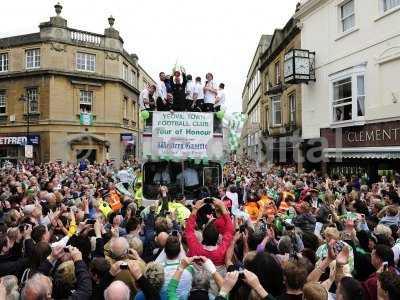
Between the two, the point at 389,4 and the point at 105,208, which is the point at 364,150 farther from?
the point at 105,208

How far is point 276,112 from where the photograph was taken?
26.8 meters

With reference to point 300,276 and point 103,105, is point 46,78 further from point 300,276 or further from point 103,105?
point 300,276

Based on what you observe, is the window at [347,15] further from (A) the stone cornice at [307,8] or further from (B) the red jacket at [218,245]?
(B) the red jacket at [218,245]

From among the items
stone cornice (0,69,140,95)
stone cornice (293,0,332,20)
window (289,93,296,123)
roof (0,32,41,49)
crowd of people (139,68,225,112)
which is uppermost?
roof (0,32,41,49)

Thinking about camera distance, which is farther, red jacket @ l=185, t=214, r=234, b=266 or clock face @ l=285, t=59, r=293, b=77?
clock face @ l=285, t=59, r=293, b=77

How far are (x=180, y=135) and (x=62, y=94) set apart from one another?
24.3 meters

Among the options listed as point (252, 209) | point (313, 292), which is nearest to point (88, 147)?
point (252, 209)

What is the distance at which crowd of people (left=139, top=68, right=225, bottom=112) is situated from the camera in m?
10.5

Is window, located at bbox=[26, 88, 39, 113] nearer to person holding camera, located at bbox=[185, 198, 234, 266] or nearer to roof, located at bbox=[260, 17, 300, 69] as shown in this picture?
roof, located at bbox=[260, 17, 300, 69]

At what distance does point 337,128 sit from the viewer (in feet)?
57.2

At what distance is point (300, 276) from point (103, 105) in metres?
32.0

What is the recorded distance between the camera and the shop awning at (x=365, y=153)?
13977mm

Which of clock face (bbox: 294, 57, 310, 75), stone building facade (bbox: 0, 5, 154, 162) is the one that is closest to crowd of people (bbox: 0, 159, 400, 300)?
clock face (bbox: 294, 57, 310, 75)

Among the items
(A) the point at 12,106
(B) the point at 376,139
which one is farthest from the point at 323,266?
(A) the point at 12,106
